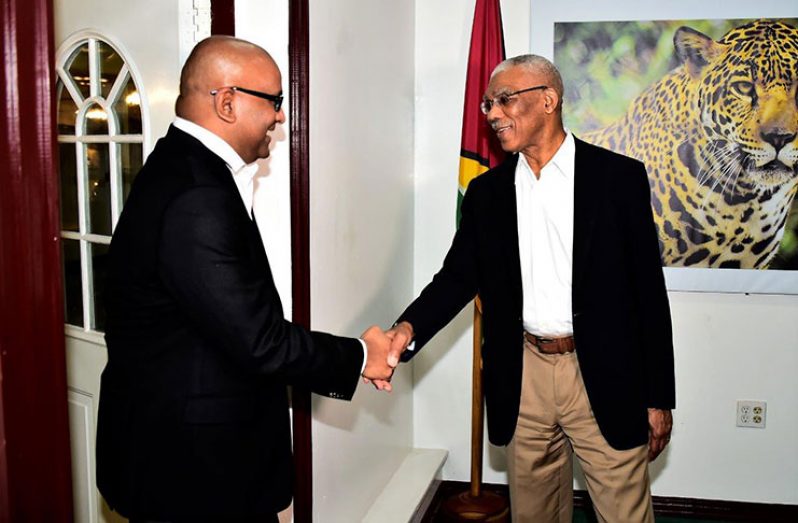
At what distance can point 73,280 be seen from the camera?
278cm

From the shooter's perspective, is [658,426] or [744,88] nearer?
[658,426]

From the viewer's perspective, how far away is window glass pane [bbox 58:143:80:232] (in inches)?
107

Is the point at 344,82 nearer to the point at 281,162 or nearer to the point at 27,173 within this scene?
the point at 281,162

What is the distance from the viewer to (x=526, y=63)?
248 cm

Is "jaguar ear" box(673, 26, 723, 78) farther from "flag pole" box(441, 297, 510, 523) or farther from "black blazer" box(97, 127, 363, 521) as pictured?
"black blazer" box(97, 127, 363, 521)

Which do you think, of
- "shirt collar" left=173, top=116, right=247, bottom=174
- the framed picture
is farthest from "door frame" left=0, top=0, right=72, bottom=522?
the framed picture

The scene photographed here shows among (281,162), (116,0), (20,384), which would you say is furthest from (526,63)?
(20,384)

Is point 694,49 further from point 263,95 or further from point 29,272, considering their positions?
point 29,272

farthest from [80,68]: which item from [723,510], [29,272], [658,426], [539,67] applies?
[723,510]

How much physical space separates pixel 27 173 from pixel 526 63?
149 cm

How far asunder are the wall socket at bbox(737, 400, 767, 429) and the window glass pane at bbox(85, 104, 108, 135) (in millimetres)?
2774

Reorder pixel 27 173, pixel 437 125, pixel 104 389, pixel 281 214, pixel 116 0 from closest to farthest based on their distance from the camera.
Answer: pixel 27 173
pixel 104 389
pixel 281 214
pixel 116 0
pixel 437 125

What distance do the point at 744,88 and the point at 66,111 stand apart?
261 centimetres

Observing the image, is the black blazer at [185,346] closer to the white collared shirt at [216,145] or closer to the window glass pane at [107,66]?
the white collared shirt at [216,145]
